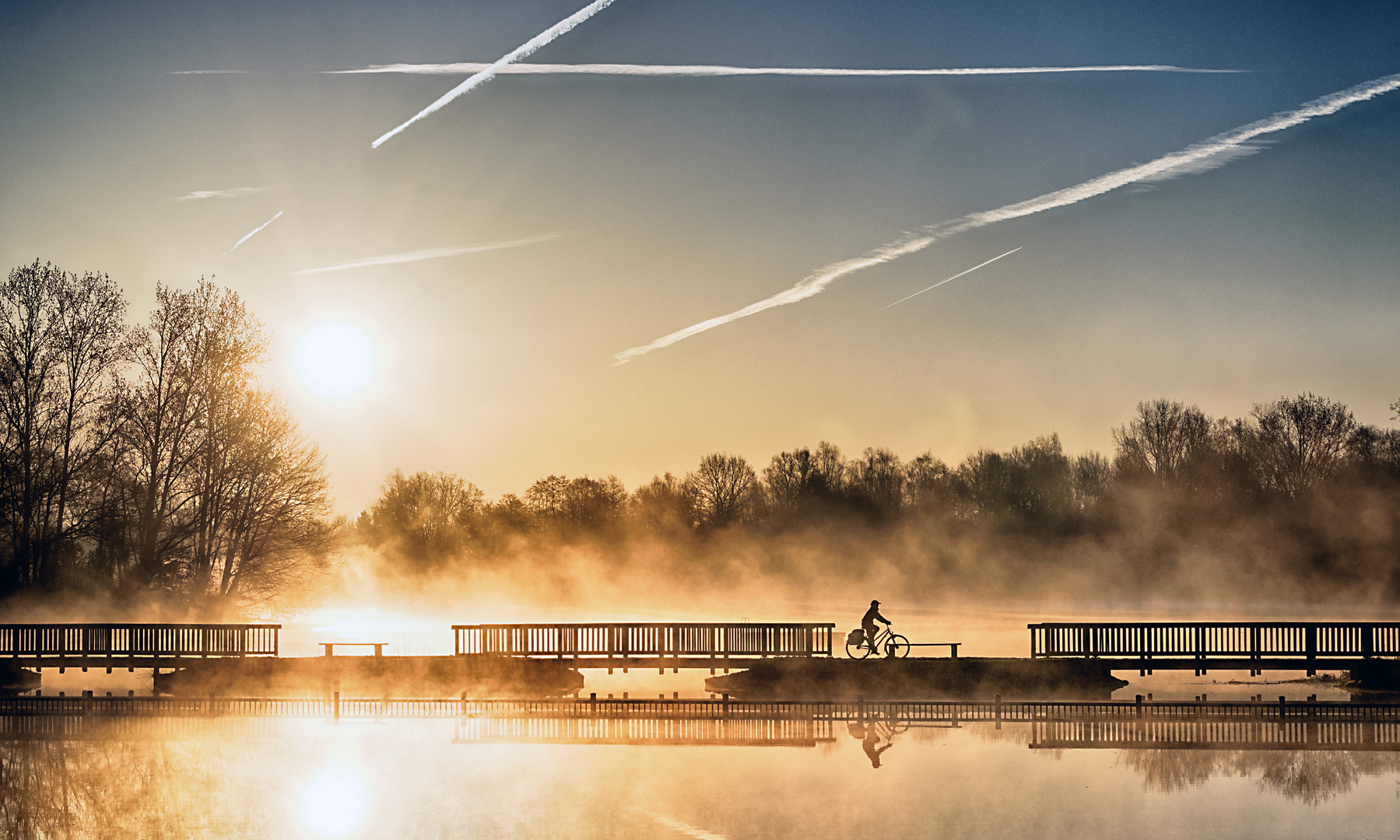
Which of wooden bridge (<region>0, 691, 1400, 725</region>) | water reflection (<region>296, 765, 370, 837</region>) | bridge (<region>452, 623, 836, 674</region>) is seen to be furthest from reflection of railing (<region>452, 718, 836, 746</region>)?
bridge (<region>452, 623, 836, 674</region>)

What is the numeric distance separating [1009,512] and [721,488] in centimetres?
2191

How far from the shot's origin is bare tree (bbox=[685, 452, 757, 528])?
87.6 metres

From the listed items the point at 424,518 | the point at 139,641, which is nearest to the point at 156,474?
the point at 139,641

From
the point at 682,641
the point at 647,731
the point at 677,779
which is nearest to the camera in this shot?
the point at 677,779

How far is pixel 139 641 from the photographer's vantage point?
3119cm

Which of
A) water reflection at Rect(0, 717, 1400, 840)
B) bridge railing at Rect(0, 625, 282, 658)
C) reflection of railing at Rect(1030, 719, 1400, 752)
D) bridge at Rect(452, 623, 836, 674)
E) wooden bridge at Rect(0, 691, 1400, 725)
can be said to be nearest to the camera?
water reflection at Rect(0, 717, 1400, 840)

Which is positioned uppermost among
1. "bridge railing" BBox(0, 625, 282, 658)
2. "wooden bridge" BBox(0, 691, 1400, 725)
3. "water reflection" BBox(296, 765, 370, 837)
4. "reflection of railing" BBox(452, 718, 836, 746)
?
"bridge railing" BBox(0, 625, 282, 658)

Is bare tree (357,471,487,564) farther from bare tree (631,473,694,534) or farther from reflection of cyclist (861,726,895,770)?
reflection of cyclist (861,726,895,770)

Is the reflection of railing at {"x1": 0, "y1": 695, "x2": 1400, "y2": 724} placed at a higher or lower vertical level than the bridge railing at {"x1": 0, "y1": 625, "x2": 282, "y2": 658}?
lower

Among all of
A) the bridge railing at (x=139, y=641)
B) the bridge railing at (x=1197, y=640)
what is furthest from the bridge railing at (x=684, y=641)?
the bridge railing at (x=139, y=641)

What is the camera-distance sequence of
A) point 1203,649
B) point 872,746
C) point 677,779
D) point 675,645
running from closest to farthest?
point 677,779 < point 872,746 < point 1203,649 < point 675,645

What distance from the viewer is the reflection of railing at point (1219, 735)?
2084 cm

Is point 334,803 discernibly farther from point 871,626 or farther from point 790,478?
point 790,478

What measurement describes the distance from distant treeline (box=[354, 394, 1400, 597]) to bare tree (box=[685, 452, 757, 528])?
0.12m
